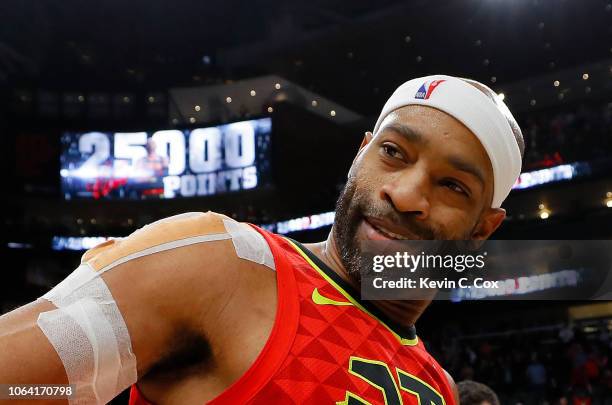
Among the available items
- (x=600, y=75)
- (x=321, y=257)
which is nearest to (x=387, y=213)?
(x=321, y=257)

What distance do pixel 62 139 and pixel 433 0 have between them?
12057 millimetres

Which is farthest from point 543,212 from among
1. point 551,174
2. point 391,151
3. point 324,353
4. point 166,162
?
point 324,353

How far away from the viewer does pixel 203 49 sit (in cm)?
2234

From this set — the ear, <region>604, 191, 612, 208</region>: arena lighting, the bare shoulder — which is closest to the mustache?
the ear

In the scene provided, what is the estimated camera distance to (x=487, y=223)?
171 cm

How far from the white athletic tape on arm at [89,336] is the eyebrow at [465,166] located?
0.79 m

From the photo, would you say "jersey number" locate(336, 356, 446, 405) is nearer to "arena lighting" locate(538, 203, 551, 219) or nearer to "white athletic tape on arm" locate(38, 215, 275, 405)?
"white athletic tape on arm" locate(38, 215, 275, 405)

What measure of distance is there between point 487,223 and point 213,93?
20.7 metres

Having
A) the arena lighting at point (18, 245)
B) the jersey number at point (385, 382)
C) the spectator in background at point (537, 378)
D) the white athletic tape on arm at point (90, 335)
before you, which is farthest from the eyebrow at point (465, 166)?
the arena lighting at point (18, 245)

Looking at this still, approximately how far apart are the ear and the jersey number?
1.38ft

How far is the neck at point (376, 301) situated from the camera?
149 cm

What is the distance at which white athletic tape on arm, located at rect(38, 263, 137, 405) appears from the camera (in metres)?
1.02

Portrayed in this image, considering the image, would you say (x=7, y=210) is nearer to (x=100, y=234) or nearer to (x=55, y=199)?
(x=55, y=199)

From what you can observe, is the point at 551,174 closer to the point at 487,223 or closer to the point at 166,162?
the point at 166,162
